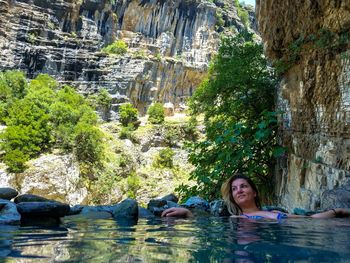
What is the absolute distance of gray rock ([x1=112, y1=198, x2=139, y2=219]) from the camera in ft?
18.6

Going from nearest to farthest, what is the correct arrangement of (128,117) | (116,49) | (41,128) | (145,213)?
(145,213) → (41,128) → (128,117) → (116,49)

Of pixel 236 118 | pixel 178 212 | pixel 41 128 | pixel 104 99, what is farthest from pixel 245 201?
pixel 104 99

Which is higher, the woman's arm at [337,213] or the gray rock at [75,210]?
the woman's arm at [337,213]

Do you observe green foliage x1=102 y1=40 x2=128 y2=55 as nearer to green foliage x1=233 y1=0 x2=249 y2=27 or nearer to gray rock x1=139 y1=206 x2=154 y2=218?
green foliage x1=233 y1=0 x2=249 y2=27

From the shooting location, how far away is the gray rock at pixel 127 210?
5656 mm

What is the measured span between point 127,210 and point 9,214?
1892mm

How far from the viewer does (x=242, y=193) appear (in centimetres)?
467

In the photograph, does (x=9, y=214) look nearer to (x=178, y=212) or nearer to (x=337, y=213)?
(x=178, y=212)

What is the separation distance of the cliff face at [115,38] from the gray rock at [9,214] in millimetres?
38234

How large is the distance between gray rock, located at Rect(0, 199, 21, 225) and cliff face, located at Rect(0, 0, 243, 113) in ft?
125

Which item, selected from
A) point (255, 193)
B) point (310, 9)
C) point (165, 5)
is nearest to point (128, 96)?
point (165, 5)

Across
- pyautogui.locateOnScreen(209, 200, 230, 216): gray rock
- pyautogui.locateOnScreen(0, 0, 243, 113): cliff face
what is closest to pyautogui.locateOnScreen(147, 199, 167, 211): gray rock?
pyautogui.locateOnScreen(209, 200, 230, 216): gray rock

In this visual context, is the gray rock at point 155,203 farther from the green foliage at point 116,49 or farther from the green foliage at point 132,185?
the green foliage at point 116,49

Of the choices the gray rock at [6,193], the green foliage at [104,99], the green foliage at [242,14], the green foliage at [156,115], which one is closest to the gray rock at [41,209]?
the gray rock at [6,193]
